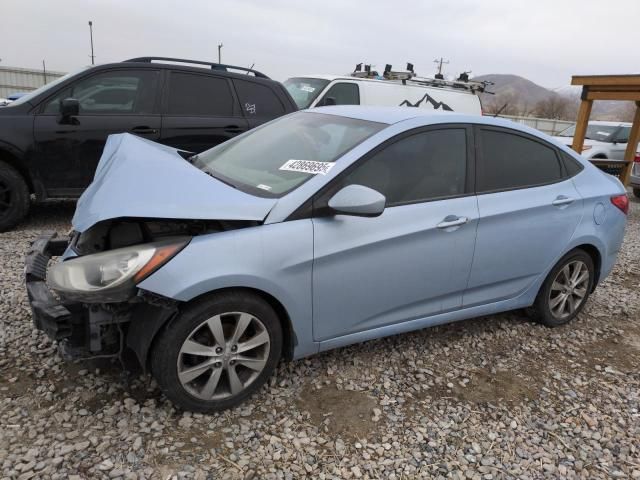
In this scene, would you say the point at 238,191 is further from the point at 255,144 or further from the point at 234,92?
the point at 234,92

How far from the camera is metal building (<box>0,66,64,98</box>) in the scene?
56.6 feet

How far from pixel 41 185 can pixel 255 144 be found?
3.09m

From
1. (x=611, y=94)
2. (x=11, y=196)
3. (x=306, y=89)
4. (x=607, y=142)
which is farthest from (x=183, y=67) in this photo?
(x=607, y=142)

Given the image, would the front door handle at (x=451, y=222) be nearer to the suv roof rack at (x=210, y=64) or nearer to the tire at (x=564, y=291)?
the tire at (x=564, y=291)

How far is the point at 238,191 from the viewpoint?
271 cm

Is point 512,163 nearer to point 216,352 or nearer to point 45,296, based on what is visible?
point 216,352

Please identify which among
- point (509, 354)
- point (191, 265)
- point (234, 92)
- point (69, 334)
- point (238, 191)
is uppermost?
point (234, 92)

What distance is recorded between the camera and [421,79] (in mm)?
9859

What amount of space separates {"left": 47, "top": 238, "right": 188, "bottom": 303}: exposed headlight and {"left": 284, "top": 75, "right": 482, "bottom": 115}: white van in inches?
229

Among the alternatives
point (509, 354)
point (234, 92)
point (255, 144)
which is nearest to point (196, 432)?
point (255, 144)

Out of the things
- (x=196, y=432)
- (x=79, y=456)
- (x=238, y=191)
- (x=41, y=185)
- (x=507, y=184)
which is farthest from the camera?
(x=41, y=185)

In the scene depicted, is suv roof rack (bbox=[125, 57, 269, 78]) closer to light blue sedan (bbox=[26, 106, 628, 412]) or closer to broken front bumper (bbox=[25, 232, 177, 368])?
light blue sedan (bbox=[26, 106, 628, 412])

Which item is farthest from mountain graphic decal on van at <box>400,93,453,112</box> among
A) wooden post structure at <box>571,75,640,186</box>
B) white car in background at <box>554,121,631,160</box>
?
white car in background at <box>554,121,631,160</box>

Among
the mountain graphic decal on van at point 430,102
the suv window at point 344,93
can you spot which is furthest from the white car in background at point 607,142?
the suv window at point 344,93
